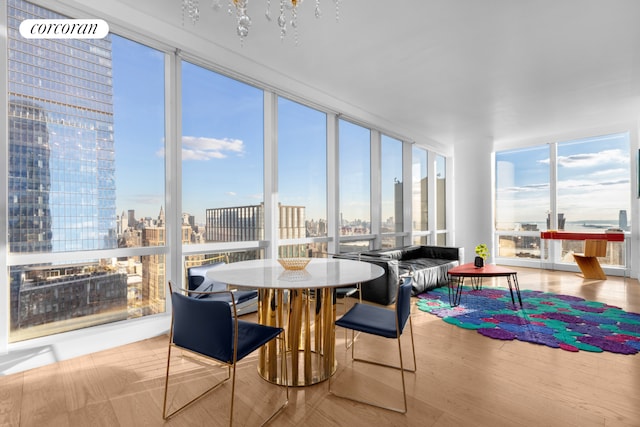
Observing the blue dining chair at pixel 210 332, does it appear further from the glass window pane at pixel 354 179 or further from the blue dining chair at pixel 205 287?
the glass window pane at pixel 354 179

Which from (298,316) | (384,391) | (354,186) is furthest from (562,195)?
(298,316)

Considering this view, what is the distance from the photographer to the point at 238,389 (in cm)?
223

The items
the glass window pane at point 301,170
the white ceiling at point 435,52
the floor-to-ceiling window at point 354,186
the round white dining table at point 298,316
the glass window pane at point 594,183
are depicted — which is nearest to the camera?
the round white dining table at point 298,316

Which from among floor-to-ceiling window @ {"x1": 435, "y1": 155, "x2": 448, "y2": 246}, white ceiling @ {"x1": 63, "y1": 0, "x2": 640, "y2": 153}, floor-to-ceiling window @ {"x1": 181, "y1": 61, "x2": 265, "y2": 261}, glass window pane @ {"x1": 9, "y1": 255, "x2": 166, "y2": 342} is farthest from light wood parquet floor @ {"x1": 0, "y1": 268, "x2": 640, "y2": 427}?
floor-to-ceiling window @ {"x1": 435, "y1": 155, "x2": 448, "y2": 246}

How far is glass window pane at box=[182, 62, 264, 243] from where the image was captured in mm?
3646

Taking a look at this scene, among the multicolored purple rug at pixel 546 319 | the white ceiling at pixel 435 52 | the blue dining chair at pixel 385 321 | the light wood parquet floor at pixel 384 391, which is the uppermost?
the white ceiling at pixel 435 52

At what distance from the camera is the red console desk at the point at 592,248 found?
596cm

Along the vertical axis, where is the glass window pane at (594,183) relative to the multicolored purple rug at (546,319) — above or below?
above

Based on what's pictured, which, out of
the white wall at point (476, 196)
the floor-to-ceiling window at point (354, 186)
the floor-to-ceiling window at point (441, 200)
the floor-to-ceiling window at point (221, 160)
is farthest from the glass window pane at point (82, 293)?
the floor-to-ceiling window at point (441, 200)

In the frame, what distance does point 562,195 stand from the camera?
727 cm

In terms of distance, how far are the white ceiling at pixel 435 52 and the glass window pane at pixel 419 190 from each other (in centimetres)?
179

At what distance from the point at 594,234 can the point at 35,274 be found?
8.36 meters

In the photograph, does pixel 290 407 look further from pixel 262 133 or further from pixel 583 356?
pixel 262 133

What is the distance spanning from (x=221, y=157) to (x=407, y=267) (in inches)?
125
